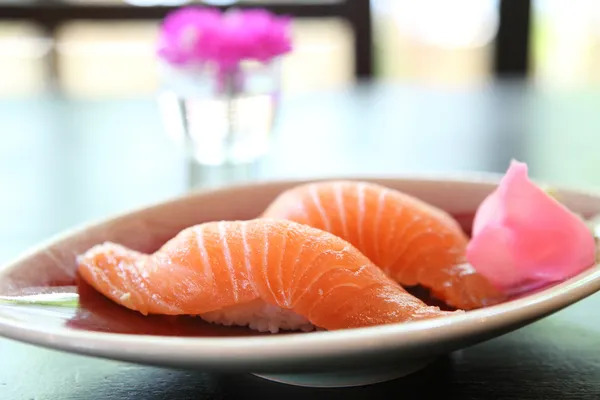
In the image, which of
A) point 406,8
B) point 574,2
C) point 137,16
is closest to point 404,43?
point 406,8

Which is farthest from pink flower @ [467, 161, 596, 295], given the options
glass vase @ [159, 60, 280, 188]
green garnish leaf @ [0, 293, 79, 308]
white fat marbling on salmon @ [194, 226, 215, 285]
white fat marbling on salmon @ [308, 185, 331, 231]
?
glass vase @ [159, 60, 280, 188]

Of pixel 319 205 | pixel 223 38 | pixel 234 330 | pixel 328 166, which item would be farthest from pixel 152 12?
pixel 234 330

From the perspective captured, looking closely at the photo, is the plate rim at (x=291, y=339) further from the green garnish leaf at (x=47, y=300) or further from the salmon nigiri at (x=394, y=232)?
the salmon nigiri at (x=394, y=232)

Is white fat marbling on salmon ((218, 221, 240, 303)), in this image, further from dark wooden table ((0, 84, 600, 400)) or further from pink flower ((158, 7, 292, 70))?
pink flower ((158, 7, 292, 70))

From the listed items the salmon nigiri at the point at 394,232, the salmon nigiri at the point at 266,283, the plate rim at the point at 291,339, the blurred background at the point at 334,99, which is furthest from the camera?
the blurred background at the point at 334,99

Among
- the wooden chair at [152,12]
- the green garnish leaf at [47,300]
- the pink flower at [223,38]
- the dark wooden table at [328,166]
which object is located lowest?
the dark wooden table at [328,166]

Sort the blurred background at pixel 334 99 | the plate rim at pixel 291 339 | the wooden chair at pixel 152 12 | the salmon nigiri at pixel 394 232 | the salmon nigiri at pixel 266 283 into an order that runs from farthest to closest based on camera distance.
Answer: the wooden chair at pixel 152 12 < the blurred background at pixel 334 99 < the salmon nigiri at pixel 394 232 < the salmon nigiri at pixel 266 283 < the plate rim at pixel 291 339

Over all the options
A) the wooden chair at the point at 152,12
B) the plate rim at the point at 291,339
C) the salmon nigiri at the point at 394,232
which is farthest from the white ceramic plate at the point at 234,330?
the wooden chair at the point at 152,12
